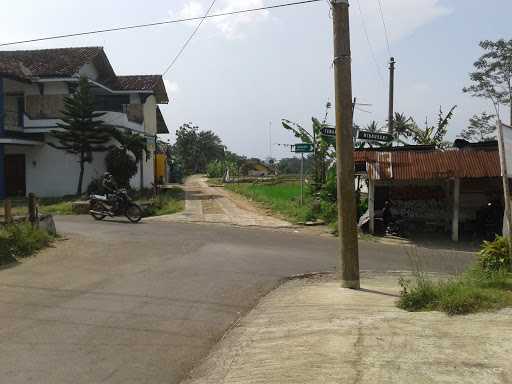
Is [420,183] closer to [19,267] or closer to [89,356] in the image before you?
[19,267]

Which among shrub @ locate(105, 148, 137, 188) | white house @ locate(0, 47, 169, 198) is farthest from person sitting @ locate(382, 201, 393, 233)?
white house @ locate(0, 47, 169, 198)

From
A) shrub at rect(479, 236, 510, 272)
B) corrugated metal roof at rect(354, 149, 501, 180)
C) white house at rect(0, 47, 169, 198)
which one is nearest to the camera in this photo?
shrub at rect(479, 236, 510, 272)

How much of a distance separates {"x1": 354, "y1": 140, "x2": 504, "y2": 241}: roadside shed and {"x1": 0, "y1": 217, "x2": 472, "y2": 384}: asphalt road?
2.55 m

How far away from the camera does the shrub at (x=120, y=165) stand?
84.6 ft

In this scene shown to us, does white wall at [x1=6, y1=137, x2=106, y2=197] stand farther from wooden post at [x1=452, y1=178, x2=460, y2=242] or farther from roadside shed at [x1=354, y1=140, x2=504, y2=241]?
wooden post at [x1=452, y1=178, x2=460, y2=242]

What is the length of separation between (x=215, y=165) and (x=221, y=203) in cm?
3909

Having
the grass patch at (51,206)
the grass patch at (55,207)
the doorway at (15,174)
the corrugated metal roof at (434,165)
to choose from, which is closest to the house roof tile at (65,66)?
the doorway at (15,174)

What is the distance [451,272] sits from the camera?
35.0 feet

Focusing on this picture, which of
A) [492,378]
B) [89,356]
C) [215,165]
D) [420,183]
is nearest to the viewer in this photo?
[492,378]

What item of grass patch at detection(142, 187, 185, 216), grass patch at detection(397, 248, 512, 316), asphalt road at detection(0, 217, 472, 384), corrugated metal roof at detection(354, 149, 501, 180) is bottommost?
asphalt road at detection(0, 217, 472, 384)

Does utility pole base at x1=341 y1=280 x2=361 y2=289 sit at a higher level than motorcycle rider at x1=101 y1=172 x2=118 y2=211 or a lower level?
lower

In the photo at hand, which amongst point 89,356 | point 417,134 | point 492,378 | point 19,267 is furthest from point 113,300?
point 417,134

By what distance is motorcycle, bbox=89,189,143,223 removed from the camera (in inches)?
707

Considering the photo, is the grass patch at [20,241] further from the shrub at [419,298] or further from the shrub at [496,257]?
the shrub at [496,257]
